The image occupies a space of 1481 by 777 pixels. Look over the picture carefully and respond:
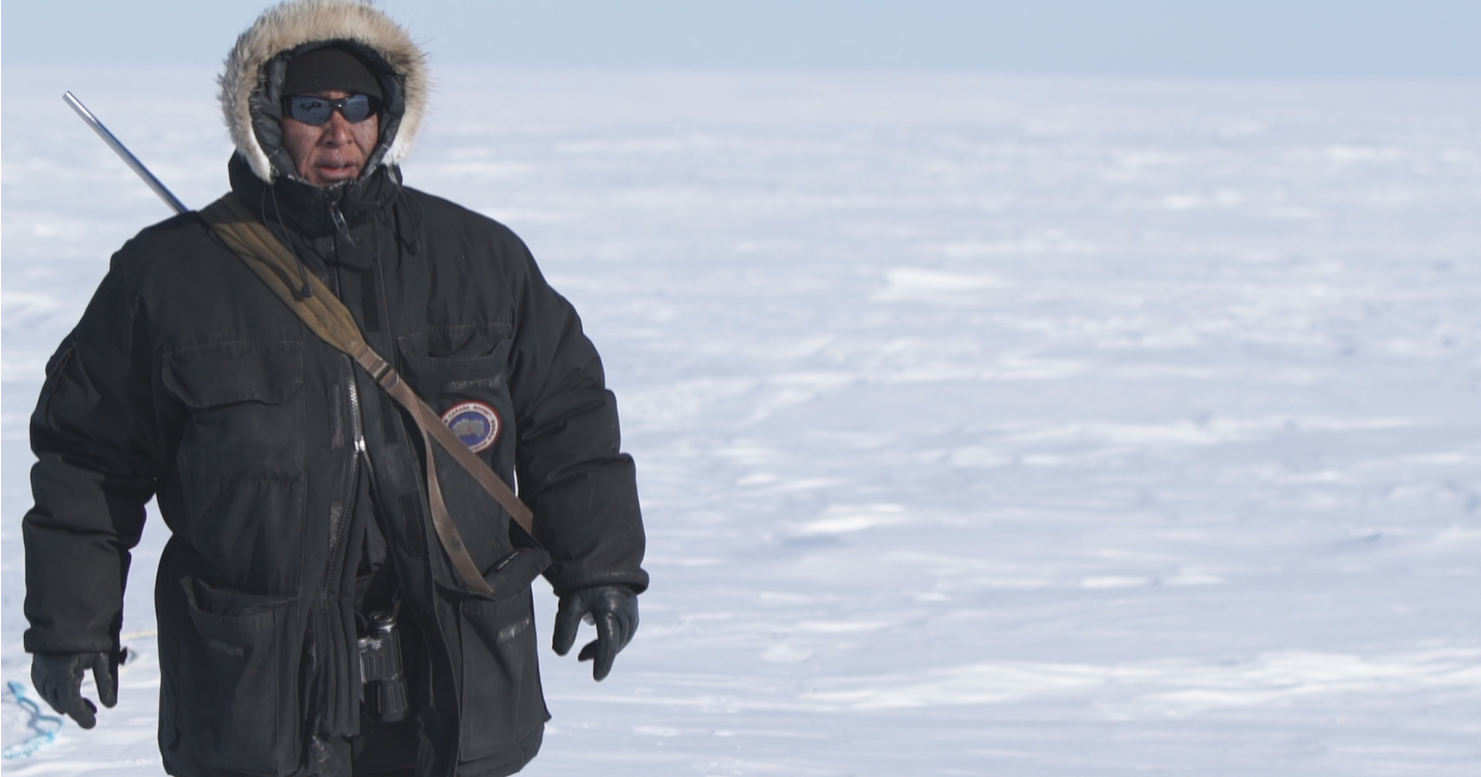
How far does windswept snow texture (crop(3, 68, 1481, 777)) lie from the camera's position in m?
3.67

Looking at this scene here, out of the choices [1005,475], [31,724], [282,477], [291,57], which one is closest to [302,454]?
[282,477]

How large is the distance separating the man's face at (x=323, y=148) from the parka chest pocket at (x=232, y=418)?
23 centimetres

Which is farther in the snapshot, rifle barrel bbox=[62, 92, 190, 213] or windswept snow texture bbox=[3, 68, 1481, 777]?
windswept snow texture bbox=[3, 68, 1481, 777]

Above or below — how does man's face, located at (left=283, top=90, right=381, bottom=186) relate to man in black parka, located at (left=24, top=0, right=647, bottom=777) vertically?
above

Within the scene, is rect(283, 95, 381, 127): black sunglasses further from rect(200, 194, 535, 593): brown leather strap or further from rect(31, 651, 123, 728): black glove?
rect(31, 651, 123, 728): black glove

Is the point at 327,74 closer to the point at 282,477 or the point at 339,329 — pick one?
the point at 339,329

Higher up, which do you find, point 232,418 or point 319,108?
point 319,108

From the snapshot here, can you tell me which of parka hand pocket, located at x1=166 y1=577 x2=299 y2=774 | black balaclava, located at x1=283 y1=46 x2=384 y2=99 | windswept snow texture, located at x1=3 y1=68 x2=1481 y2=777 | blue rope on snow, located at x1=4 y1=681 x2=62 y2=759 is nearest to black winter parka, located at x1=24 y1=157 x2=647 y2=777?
parka hand pocket, located at x1=166 y1=577 x2=299 y2=774

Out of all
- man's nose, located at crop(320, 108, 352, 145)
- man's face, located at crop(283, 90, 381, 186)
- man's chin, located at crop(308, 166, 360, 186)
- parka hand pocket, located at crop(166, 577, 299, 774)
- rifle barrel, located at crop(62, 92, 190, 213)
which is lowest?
parka hand pocket, located at crop(166, 577, 299, 774)

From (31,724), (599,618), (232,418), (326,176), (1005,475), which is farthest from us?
(1005,475)

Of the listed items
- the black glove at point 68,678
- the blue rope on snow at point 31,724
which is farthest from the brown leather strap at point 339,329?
the blue rope on snow at point 31,724

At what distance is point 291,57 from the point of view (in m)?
A: 1.94

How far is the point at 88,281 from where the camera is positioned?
11984 mm

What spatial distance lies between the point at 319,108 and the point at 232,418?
37 centimetres
